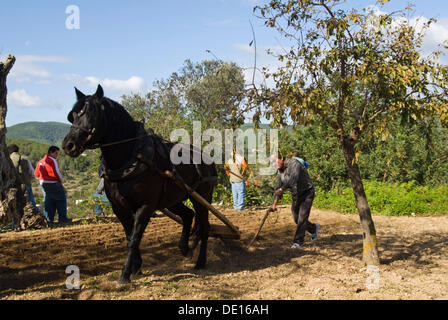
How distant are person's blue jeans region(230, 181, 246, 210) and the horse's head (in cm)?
692

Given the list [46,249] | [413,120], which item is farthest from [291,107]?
[46,249]

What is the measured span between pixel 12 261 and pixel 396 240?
7.19 metres

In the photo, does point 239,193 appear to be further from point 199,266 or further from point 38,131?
point 38,131

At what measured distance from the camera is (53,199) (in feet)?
31.0

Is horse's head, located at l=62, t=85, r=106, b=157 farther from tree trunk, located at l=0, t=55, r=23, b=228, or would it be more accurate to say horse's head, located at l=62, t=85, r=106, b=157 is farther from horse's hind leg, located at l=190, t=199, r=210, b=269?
tree trunk, located at l=0, t=55, r=23, b=228

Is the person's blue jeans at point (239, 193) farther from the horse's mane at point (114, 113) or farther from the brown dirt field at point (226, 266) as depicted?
the horse's mane at point (114, 113)

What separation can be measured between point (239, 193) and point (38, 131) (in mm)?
140518

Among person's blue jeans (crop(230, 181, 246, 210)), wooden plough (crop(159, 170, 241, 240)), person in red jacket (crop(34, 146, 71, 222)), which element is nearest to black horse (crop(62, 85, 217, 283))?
wooden plough (crop(159, 170, 241, 240))

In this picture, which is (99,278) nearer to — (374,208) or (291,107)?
(291,107)

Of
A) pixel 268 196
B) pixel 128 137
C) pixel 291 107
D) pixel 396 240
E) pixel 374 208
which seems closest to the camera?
pixel 128 137

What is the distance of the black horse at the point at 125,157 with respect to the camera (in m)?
4.81

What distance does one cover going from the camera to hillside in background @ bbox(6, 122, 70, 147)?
419 feet

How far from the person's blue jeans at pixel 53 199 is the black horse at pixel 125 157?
14.9 ft
